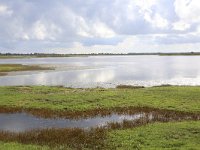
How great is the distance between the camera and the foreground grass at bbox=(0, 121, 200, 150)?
71.1ft

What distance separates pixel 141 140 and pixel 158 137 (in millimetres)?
1417

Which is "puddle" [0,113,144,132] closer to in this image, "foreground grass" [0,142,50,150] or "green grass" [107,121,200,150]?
"green grass" [107,121,200,150]

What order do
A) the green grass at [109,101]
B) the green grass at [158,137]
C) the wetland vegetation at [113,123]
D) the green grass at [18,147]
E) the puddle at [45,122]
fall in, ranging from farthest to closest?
the green grass at [109,101], the puddle at [45,122], the wetland vegetation at [113,123], the green grass at [158,137], the green grass at [18,147]

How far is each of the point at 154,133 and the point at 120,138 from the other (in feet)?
8.74

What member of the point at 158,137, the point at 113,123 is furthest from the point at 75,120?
the point at 158,137

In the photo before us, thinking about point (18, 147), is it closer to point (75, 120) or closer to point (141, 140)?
point (141, 140)

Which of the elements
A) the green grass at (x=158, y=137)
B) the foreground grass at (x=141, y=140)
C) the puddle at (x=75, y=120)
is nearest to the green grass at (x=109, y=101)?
the puddle at (x=75, y=120)

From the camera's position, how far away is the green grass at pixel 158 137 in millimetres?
21625

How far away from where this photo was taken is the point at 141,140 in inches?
902

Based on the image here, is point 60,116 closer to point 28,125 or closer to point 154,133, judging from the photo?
point 28,125

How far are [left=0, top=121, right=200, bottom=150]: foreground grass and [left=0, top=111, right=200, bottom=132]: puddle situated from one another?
399 cm

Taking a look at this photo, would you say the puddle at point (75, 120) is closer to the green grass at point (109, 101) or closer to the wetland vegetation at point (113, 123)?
the wetland vegetation at point (113, 123)

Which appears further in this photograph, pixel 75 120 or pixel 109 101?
pixel 109 101

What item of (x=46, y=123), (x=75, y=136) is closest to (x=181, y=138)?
(x=75, y=136)
